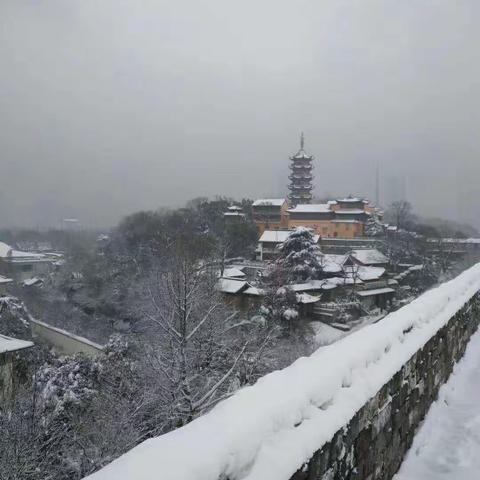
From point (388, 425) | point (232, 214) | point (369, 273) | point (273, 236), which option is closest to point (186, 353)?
point (388, 425)

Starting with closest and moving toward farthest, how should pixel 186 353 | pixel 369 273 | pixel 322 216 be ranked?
pixel 186 353
pixel 369 273
pixel 322 216

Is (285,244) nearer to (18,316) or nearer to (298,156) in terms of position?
(18,316)

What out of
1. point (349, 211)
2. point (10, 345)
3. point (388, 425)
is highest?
point (388, 425)

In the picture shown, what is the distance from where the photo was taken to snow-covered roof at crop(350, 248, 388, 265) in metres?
30.6

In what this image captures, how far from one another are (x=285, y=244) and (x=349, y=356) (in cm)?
2339

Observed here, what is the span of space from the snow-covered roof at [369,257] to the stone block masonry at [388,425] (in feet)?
88.6

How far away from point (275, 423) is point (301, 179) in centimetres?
4914

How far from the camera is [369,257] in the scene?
31.2 m

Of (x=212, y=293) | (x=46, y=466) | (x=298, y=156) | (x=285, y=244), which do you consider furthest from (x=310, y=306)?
(x=298, y=156)

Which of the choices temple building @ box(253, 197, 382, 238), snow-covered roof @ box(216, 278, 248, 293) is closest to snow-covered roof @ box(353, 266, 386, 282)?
snow-covered roof @ box(216, 278, 248, 293)

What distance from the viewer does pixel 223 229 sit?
3653 cm

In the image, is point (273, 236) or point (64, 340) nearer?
point (64, 340)

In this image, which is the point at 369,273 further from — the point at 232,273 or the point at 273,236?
the point at 273,236

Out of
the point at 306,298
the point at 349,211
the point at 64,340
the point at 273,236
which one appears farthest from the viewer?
the point at 349,211
